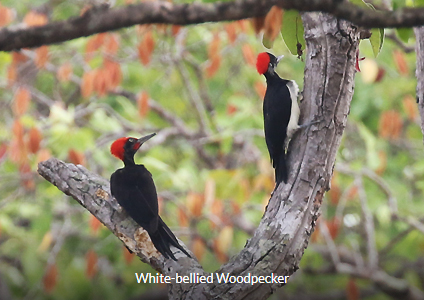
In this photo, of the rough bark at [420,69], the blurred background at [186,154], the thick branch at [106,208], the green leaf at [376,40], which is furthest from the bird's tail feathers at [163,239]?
the blurred background at [186,154]

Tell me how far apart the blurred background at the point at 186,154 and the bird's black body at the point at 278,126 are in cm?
171

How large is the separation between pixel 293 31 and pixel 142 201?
999 mm

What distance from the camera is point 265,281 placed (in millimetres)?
1986

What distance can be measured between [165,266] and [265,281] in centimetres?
45

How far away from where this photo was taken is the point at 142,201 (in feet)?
6.59

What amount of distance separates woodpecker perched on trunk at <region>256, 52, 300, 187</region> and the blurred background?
162cm

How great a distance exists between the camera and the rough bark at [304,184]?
2.04 metres

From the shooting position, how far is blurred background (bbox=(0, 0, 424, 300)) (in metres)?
4.99

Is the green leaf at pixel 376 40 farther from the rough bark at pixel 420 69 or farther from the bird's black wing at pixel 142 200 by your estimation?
the bird's black wing at pixel 142 200

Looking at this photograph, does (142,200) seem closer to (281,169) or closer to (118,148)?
(118,148)

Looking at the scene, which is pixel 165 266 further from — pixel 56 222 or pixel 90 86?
pixel 56 222

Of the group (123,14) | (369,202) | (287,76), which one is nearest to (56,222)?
(287,76)

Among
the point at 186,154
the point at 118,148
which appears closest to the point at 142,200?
the point at 118,148

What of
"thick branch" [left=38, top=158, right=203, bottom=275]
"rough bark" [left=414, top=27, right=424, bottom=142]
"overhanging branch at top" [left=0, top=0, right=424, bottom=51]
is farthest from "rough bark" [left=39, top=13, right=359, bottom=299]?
"overhanging branch at top" [left=0, top=0, right=424, bottom=51]
